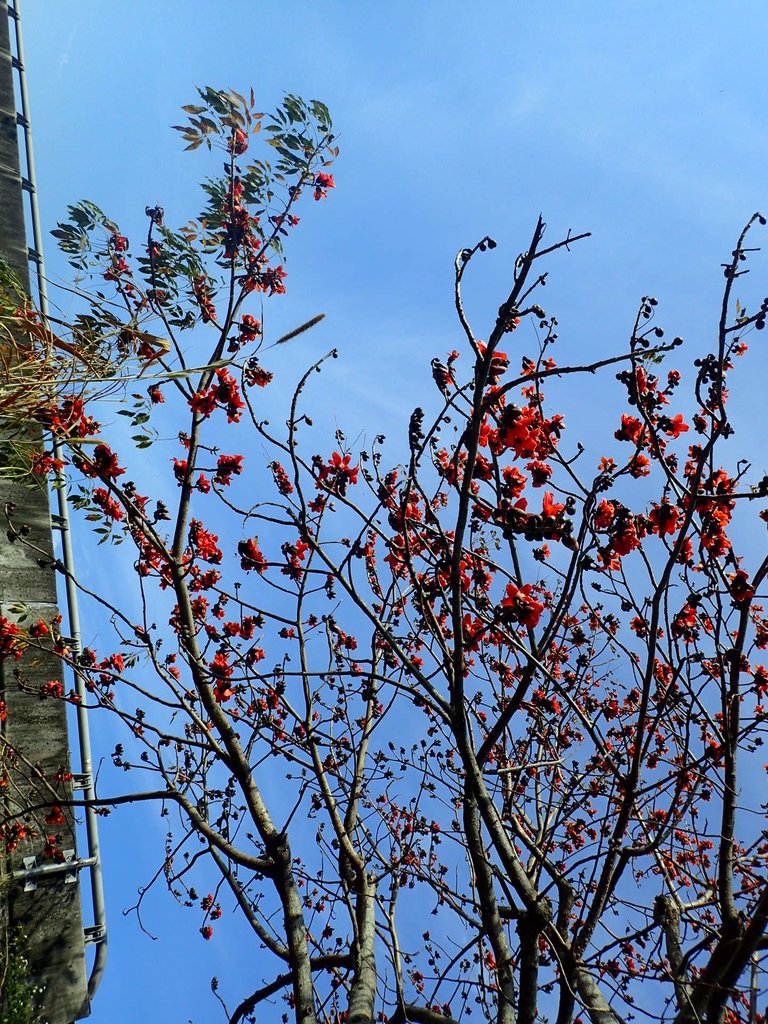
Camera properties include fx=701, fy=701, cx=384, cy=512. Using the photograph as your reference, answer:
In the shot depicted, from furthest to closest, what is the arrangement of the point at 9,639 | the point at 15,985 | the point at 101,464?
the point at 9,639 → the point at 15,985 → the point at 101,464

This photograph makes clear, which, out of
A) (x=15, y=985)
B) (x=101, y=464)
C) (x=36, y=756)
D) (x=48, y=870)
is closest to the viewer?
(x=101, y=464)

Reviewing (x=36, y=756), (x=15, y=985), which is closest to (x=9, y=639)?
(x=36, y=756)

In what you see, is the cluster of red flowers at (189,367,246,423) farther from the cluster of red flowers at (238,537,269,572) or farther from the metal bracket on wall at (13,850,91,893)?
the metal bracket on wall at (13,850,91,893)

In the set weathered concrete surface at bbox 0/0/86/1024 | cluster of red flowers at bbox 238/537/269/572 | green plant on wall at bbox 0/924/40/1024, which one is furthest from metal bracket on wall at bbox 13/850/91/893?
cluster of red flowers at bbox 238/537/269/572

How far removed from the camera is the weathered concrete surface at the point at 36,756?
18.7 feet

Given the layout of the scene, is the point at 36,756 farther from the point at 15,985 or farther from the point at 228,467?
the point at 228,467

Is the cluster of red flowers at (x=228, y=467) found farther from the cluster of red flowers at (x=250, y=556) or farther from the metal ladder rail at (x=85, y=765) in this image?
the metal ladder rail at (x=85, y=765)

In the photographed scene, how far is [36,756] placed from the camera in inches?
242

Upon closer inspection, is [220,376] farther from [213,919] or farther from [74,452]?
[213,919]

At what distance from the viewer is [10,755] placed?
590 cm

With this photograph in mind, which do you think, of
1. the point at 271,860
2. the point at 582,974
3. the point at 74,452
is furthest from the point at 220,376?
the point at 582,974

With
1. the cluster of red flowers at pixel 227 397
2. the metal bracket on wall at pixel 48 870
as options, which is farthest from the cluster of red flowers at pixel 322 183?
the metal bracket on wall at pixel 48 870

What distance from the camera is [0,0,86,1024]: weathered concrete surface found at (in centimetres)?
571

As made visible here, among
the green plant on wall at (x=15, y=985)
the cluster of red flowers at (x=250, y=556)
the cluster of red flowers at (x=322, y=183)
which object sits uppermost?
the cluster of red flowers at (x=322, y=183)
